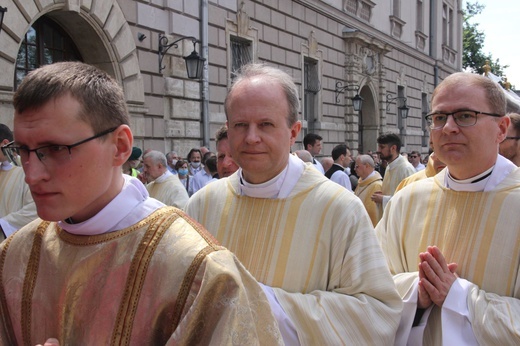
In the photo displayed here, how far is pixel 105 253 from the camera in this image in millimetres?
1511

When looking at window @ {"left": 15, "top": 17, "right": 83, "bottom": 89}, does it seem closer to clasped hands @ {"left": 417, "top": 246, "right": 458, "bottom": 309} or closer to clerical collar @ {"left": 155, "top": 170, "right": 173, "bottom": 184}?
clerical collar @ {"left": 155, "top": 170, "right": 173, "bottom": 184}

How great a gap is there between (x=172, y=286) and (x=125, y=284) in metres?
0.12

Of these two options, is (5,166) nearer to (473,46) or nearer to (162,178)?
(162,178)

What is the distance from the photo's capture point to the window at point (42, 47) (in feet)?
29.9

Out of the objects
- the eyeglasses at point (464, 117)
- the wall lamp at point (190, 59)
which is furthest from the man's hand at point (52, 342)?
the wall lamp at point (190, 59)

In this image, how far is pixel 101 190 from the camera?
153cm

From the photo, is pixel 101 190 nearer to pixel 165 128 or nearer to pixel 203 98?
pixel 165 128

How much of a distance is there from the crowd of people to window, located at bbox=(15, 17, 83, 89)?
746 cm

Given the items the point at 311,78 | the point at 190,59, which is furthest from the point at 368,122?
the point at 190,59

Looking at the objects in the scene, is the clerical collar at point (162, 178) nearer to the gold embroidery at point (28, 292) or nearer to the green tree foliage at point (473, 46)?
the gold embroidery at point (28, 292)

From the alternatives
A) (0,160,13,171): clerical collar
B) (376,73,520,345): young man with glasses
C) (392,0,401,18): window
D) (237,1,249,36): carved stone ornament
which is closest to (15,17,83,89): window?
(0,160,13,171): clerical collar

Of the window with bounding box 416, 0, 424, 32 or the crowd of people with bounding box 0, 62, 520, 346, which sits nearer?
the crowd of people with bounding box 0, 62, 520, 346

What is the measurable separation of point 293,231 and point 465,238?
2.52 feet

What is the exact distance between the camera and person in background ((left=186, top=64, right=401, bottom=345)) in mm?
2207
